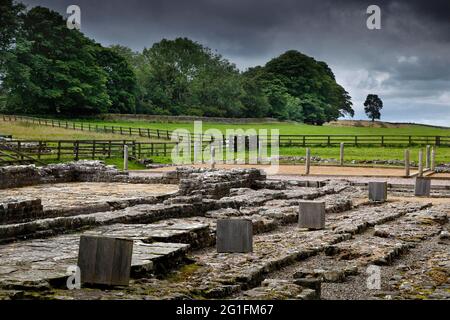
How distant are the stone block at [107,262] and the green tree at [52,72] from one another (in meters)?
59.2

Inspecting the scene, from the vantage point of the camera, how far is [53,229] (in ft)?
45.3

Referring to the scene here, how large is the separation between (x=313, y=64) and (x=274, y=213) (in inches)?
4015

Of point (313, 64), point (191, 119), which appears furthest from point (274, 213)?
point (313, 64)

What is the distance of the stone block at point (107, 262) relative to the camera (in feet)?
29.7

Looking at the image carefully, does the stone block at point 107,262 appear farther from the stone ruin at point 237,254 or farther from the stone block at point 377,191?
the stone block at point 377,191

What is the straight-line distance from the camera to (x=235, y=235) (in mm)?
12781

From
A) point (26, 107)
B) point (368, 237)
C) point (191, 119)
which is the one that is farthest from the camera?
point (191, 119)

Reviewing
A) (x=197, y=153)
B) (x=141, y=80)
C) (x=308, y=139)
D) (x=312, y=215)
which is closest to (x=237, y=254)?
(x=312, y=215)

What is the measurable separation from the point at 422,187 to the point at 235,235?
13330mm

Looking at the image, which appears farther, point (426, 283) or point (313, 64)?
point (313, 64)

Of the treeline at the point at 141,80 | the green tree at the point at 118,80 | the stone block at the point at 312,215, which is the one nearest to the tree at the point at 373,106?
the treeline at the point at 141,80

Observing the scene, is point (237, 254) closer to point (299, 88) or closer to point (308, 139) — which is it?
point (308, 139)
